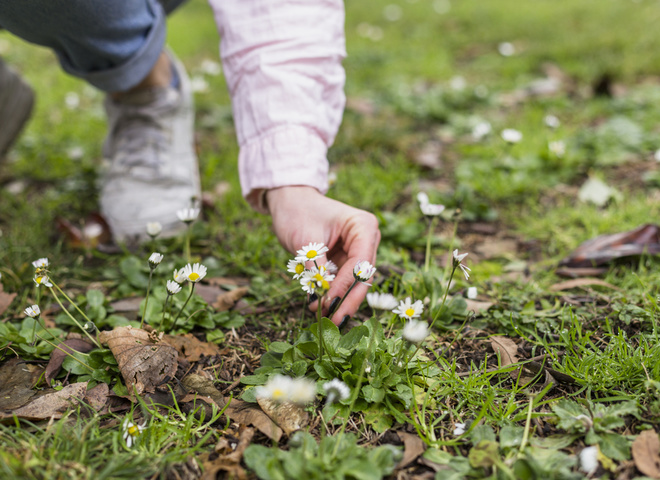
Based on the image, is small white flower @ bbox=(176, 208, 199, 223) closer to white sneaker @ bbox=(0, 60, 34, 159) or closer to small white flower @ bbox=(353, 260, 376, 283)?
small white flower @ bbox=(353, 260, 376, 283)

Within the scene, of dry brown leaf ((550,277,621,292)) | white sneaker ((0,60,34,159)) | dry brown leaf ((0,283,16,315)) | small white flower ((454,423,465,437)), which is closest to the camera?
small white flower ((454,423,465,437))

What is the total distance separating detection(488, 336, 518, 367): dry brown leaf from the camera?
4.75 feet

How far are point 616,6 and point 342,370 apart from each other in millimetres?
6208

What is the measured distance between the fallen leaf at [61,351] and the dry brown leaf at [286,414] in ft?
1.72

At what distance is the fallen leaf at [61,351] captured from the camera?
1388mm

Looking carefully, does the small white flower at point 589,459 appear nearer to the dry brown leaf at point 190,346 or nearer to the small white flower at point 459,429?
the small white flower at point 459,429

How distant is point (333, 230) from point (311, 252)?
0.56 feet

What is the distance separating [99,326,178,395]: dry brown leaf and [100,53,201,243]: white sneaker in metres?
0.79

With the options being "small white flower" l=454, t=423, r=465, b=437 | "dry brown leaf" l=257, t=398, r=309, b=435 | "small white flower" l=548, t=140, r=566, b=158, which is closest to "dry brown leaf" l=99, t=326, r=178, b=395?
"dry brown leaf" l=257, t=398, r=309, b=435

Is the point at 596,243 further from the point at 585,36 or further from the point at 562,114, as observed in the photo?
the point at 585,36

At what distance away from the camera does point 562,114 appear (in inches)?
133

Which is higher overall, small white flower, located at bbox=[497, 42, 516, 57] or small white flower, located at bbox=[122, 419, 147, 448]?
small white flower, located at bbox=[497, 42, 516, 57]

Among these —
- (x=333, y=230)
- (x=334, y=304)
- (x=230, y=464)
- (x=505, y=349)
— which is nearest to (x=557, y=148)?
(x=505, y=349)

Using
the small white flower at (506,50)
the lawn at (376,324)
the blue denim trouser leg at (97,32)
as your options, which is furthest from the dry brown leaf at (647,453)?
the small white flower at (506,50)
